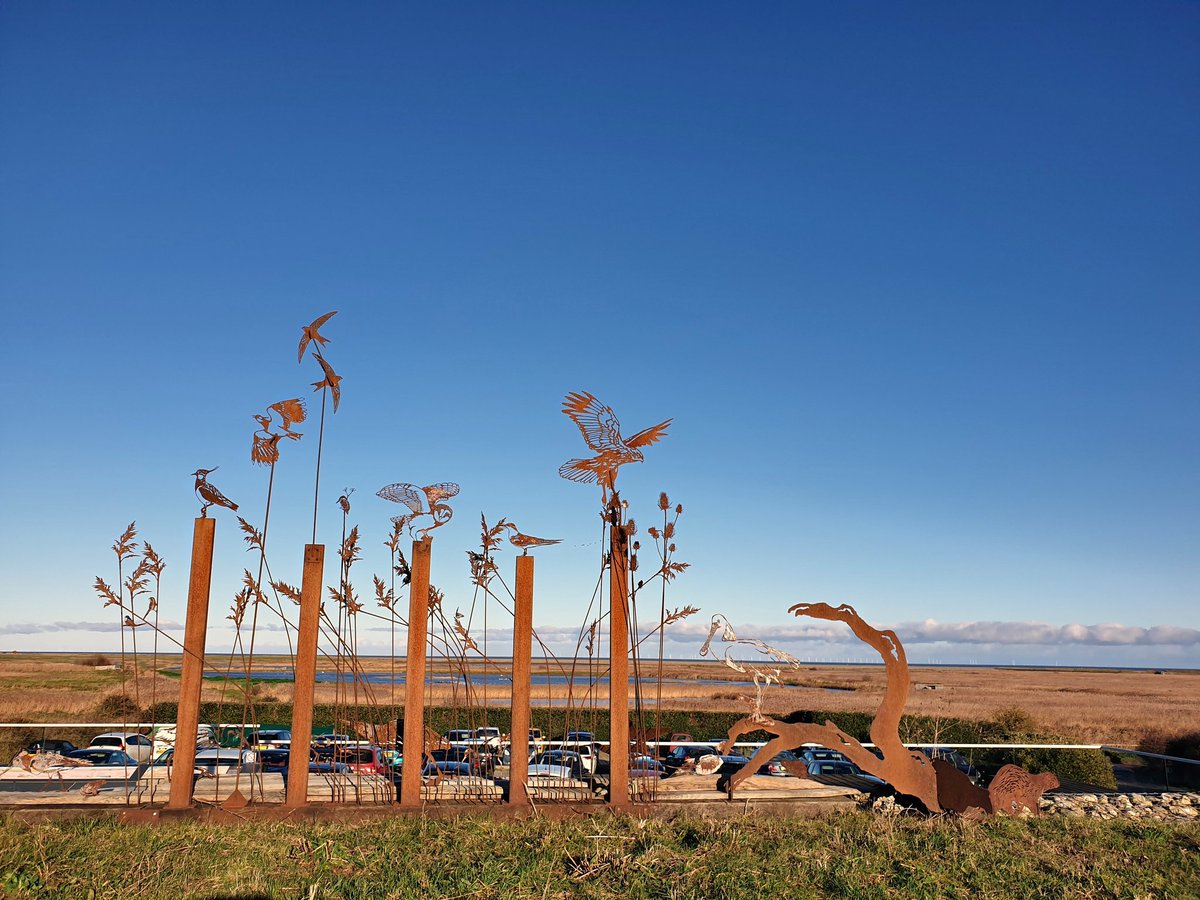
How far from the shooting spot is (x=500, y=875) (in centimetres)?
371

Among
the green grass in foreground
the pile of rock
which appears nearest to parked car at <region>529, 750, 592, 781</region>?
the green grass in foreground

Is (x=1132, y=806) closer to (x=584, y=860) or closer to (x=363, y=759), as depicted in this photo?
(x=584, y=860)

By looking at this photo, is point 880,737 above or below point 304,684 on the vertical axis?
below

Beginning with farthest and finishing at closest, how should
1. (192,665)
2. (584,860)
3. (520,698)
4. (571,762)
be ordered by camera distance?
(571,762), (520,698), (192,665), (584,860)

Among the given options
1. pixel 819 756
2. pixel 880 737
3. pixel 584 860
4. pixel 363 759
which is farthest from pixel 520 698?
pixel 819 756

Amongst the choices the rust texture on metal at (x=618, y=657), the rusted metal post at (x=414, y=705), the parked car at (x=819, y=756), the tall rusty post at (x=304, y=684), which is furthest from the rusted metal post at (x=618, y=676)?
the parked car at (x=819, y=756)

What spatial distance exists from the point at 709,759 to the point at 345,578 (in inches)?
115

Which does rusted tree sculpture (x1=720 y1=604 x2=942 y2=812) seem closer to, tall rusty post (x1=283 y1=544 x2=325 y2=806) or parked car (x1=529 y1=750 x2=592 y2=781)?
parked car (x1=529 y1=750 x2=592 y2=781)

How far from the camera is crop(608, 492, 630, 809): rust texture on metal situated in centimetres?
520

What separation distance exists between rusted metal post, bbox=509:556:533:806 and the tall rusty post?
1.23 m

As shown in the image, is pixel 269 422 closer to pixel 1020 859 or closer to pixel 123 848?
pixel 123 848

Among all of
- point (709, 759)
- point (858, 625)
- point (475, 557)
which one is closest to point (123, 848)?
point (475, 557)

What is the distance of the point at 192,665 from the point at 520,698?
1994 mm

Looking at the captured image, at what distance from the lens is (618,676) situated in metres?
5.20
